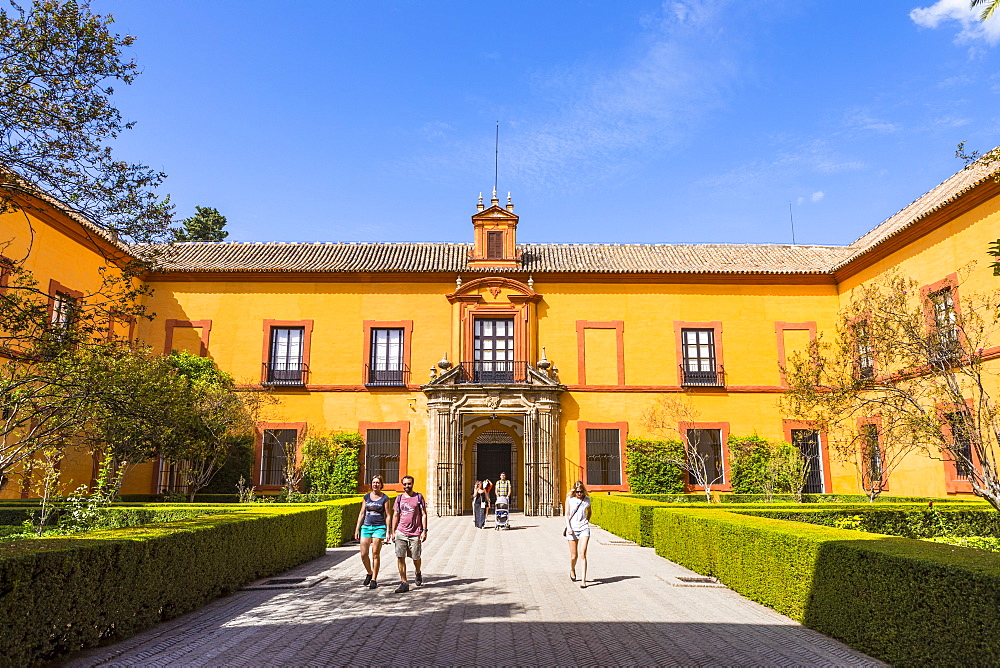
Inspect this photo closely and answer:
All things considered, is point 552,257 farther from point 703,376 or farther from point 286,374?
point 286,374

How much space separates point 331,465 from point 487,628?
16100mm

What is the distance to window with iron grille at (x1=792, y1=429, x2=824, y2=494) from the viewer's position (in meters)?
22.9

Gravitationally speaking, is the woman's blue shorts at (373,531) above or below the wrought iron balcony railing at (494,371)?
below

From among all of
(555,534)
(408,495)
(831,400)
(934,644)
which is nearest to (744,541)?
(934,644)

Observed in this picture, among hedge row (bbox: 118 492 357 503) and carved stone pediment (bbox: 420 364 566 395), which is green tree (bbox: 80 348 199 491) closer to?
hedge row (bbox: 118 492 357 503)

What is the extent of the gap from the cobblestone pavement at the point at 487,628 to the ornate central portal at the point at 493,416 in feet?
35.2

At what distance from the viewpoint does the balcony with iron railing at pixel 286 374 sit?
75.3 ft

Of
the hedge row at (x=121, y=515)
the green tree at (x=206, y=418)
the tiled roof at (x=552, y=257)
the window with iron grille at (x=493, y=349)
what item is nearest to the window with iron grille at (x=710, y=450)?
the tiled roof at (x=552, y=257)

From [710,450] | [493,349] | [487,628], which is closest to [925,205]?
[710,450]

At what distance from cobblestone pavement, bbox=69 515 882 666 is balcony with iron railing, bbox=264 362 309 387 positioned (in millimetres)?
13189

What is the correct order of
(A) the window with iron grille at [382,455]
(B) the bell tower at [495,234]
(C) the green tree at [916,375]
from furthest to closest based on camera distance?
(B) the bell tower at [495,234], (A) the window with iron grille at [382,455], (C) the green tree at [916,375]

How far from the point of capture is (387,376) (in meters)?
23.2

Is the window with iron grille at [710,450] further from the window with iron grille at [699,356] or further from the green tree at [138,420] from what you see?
the green tree at [138,420]

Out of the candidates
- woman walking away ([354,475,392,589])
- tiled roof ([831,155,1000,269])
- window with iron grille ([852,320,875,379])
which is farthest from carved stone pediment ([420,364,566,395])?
woman walking away ([354,475,392,589])
